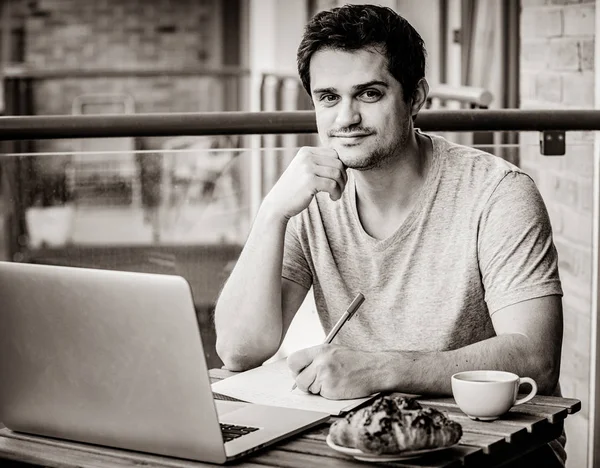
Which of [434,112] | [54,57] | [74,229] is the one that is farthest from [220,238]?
[54,57]

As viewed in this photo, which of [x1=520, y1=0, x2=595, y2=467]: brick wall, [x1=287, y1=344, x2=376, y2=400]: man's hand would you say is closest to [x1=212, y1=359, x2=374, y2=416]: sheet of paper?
[x1=287, y1=344, x2=376, y2=400]: man's hand

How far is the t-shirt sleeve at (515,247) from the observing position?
179 cm

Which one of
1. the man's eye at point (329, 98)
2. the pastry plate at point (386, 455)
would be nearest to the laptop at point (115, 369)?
the pastry plate at point (386, 455)

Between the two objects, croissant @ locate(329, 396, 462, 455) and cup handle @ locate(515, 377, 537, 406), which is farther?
cup handle @ locate(515, 377, 537, 406)

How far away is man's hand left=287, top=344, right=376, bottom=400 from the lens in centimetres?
157

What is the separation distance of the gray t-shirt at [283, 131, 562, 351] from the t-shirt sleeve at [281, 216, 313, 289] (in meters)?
0.08

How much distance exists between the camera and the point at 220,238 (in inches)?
135

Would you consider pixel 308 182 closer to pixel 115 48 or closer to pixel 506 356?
pixel 506 356

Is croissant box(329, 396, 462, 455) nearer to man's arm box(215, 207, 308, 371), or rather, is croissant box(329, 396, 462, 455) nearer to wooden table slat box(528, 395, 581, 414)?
wooden table slat box(528, 395, 581, 414)

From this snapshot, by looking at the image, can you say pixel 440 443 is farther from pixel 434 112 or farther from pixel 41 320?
pixel 434 112

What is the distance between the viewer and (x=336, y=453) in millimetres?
1354

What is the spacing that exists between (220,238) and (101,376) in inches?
80.2

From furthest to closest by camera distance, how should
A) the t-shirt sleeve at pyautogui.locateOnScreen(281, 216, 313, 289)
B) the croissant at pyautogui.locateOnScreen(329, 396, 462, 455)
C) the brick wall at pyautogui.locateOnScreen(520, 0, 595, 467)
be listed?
the brick wall at pyautogui.locateOnScreen(520, 0, 595, 467), the t-shirt sleeve at pyautogui.locateOnScreen(281, 216, 313, 289), the croissant at pyautogui.locateOnScreen(329, 396, 462, 455)

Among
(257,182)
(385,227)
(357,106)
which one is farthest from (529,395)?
(257,182)
